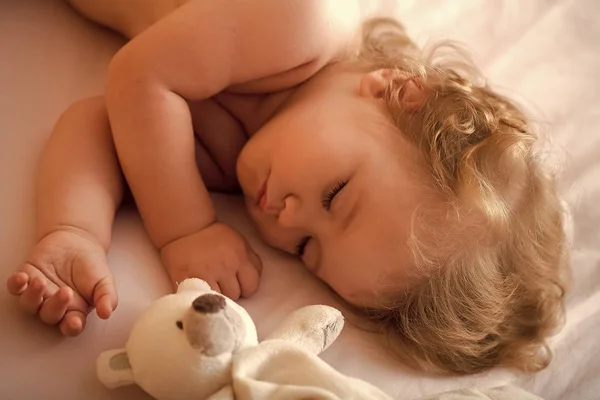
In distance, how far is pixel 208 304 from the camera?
1.86 ft

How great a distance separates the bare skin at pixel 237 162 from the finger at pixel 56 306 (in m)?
0.08

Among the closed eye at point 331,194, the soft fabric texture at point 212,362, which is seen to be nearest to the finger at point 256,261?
the closed eye at point 331,194

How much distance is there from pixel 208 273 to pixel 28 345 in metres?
0.22

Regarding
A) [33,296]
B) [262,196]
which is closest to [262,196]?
[262,196]

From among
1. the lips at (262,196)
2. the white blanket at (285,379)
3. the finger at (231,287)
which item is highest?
the white blanket at (285,379)

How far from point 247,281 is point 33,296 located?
9.7 inches

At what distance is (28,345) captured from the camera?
678 millimetres

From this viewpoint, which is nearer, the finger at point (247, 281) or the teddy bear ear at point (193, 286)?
the teddy bear ear at point (193, 286)

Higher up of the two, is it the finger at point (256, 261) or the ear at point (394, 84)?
the ear at point (394, 84)

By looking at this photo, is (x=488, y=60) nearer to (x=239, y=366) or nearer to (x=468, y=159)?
(x=468, y=159)

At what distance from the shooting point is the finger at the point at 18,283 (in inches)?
26.4

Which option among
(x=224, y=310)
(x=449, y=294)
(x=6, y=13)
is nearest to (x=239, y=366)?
(x=224, y=310)

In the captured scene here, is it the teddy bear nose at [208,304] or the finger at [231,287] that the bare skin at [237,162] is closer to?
the finger at [231,287]

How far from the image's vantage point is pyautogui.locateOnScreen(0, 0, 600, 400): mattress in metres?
0.69
